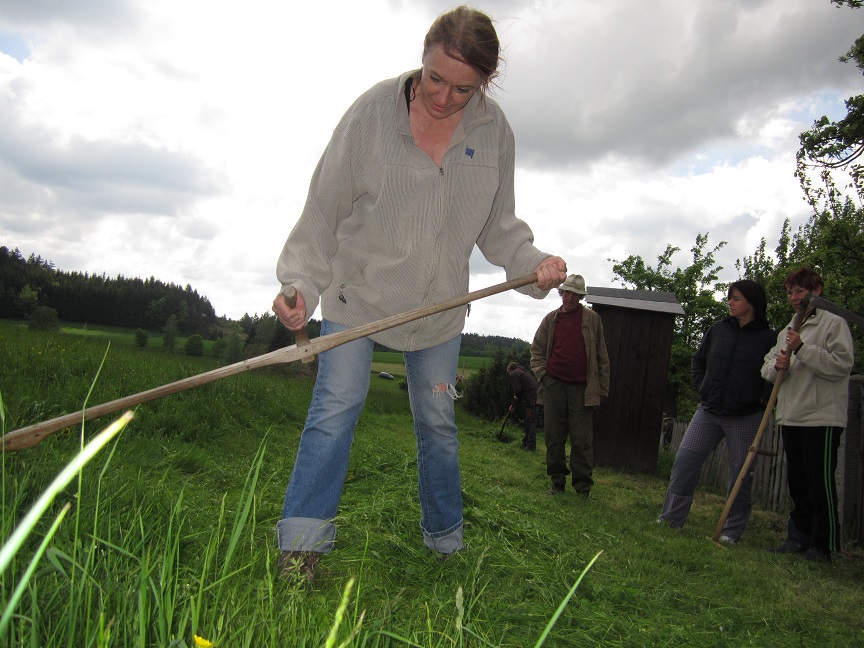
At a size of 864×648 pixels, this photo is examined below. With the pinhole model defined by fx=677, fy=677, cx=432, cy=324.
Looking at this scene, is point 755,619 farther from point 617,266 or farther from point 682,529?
point 617,266

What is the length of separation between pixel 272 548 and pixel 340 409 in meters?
0.57

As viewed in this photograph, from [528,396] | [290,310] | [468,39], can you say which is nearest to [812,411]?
[468,39]

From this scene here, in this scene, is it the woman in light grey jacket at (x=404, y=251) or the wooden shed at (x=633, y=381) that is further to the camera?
the wooden shed at (x=633, y=381)

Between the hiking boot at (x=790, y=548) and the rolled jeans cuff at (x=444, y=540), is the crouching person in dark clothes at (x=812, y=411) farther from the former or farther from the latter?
the rolled jeans cuff at (x=444, y=540)

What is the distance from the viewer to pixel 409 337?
2668 mm

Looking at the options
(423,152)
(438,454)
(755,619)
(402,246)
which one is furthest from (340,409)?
(755,619)

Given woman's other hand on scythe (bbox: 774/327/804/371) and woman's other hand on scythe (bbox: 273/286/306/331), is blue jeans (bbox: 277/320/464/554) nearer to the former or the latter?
woman's other hand on scythe (bbox: 273/286/306/331)

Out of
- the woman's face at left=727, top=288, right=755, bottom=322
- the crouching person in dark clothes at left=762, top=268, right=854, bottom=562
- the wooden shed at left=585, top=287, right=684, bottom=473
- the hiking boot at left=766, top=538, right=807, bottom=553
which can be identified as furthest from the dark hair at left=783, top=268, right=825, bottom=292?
the wooden shed at left=585, top=287, right=684, bottom=473

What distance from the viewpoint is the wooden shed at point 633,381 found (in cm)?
1009

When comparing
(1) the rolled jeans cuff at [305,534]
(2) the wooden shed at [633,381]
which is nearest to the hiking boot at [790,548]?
(1) the rolled jeans cuff at [305,534]

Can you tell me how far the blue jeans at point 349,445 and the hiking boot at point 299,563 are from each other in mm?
24

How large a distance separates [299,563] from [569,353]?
195 inches

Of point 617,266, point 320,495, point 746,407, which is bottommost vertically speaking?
A: point 320,495

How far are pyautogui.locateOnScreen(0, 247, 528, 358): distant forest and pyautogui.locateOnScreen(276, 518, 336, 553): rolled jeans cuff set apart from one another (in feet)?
105
